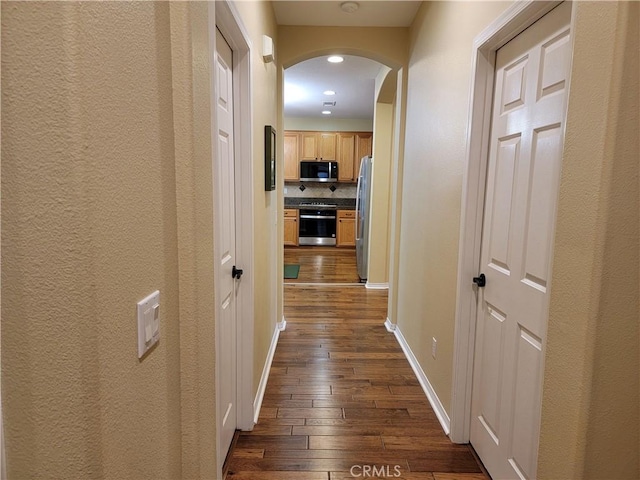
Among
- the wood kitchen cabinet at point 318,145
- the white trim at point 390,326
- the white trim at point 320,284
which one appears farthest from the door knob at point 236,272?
the wood kitchen cabinet at point 318,145

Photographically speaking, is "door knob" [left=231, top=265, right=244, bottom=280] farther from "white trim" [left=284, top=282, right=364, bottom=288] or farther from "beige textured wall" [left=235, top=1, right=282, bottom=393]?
"white trim" [left=284, top=282, right=364, bottom=288]

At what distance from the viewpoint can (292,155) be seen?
789 centimetres

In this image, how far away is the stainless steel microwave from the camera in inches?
309

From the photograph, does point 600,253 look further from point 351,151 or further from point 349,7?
point 351,151

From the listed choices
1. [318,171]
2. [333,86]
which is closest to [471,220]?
[333,86]

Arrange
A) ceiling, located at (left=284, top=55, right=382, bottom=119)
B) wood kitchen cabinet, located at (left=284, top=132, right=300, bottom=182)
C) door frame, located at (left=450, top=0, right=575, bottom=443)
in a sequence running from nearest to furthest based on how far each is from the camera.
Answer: door frame, located at (left=450, top=0, right=575, bottom=443)
ceiling, located at (left=284, top=55, right=382, bottom=119)
wood kitchen cabinet, located at (left=284, top=132, right=300, bottom=182)

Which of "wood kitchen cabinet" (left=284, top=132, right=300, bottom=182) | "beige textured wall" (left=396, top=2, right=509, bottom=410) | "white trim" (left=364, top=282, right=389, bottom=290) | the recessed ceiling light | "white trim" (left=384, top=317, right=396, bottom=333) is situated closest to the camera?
"beige textured wall" (left=396, top=2, right=509, bottom=410)

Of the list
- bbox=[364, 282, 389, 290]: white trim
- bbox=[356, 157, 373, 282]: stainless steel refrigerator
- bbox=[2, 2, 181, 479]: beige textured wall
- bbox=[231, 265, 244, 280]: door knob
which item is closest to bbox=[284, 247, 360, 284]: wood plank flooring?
bbox=[356, 157, 373, 282]: stainless steel refrigerator

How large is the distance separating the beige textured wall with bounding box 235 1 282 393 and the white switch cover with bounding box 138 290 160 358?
1326mm

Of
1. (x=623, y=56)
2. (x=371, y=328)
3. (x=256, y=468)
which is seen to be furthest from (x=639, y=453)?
(x=371, y=328)

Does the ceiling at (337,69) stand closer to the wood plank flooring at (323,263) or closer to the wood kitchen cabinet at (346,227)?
the wood kitchen cabinet at (346,227)

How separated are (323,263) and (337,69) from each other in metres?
3.31

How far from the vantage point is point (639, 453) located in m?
1.04

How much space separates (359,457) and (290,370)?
1021mm
